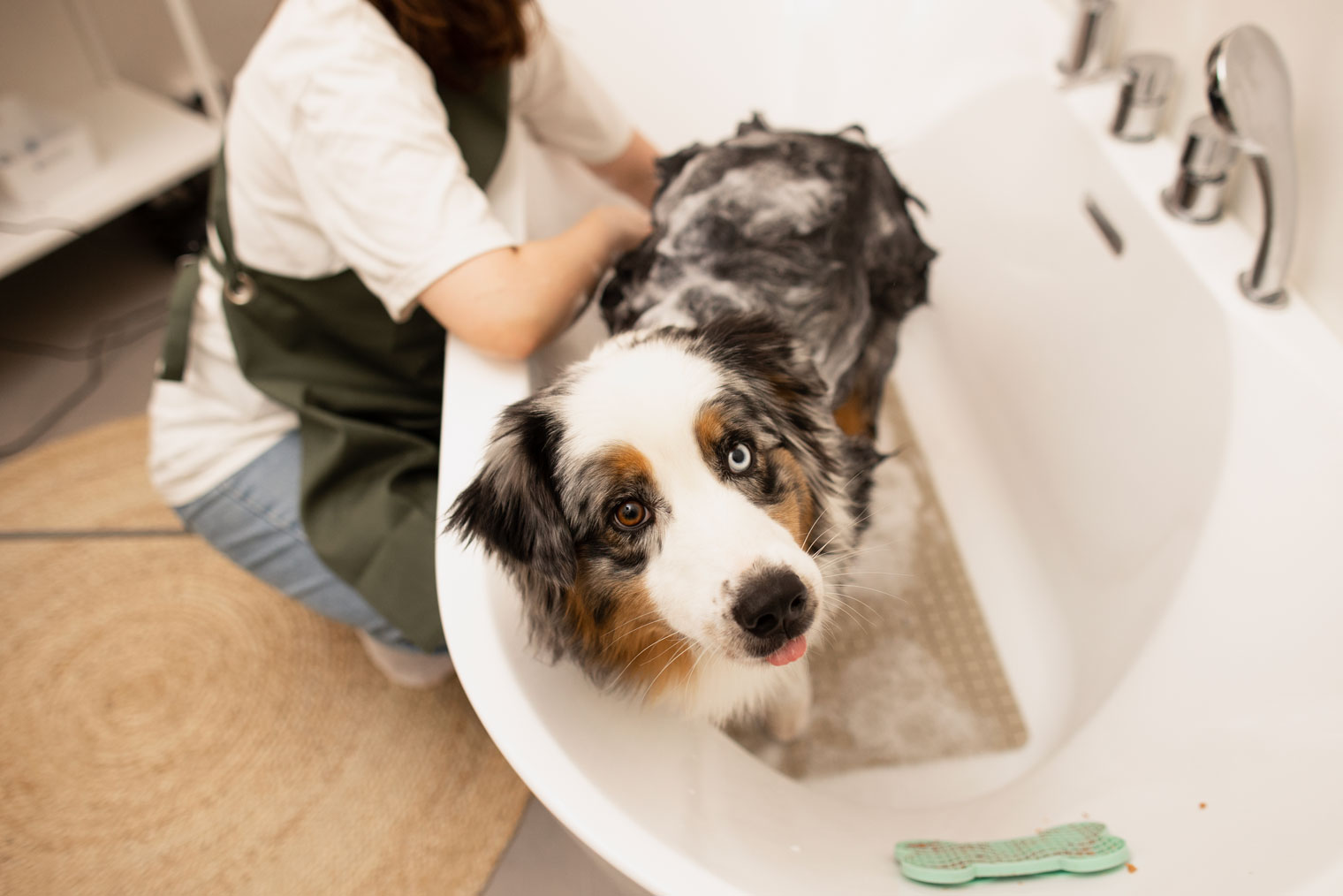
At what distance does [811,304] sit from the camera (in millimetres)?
1421

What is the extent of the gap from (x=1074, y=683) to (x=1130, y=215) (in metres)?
0.87

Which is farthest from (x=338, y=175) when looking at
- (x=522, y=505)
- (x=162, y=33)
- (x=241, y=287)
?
(x=162, y=33)

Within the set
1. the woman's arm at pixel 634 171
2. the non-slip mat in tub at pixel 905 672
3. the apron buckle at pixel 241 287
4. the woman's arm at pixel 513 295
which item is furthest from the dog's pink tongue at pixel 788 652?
the woman's arm at pixel 634 171

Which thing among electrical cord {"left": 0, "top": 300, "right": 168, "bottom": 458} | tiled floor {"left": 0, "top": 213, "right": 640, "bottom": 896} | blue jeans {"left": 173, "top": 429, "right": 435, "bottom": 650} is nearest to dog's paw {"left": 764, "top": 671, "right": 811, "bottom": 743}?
blue jeans {"left": 173, "top": 429, "right": 435, "bottom": 650}

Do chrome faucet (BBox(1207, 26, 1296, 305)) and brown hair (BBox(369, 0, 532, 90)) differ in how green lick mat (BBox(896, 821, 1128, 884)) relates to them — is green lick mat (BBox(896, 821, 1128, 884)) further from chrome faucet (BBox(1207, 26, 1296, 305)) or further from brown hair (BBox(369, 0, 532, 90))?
brown hair (BBox(369, 0, 532, 90))

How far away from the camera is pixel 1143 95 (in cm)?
166

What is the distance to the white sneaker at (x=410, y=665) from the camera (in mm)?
1810

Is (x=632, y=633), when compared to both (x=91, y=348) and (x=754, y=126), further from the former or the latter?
(x=91, y=348)

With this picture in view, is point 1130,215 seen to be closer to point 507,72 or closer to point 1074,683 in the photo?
point 1074,683

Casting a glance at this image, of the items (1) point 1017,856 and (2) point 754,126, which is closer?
(1) point 1017,856

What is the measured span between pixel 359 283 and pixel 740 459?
0.73 meters

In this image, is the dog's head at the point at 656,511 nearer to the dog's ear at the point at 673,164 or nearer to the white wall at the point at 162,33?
the dog's ear at the point at 673,164

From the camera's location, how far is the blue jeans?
1523 mm

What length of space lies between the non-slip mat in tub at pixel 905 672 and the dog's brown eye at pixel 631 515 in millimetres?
506
